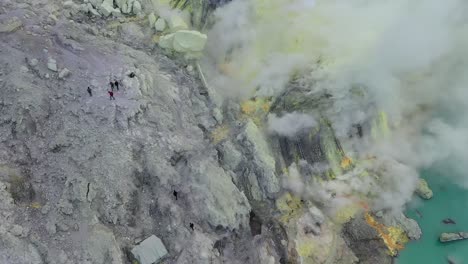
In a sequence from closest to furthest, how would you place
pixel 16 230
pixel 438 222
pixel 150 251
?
pixel 16 230 < pixel 150 251 < pixel 438 222

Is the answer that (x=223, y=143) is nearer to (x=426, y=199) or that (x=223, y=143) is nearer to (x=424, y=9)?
(x=426, y=199)

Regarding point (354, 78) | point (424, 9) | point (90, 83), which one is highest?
point (424, 9)

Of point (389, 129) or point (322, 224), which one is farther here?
point (389, 129)

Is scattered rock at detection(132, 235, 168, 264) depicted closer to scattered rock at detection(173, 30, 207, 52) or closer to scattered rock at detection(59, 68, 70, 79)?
scattered rock at detection(59, 68, 70, 79)

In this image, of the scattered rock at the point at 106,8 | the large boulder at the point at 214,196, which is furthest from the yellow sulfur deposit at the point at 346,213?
the scattered rock at the point at 106,8

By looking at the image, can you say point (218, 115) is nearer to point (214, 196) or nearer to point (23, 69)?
point (214, 196)

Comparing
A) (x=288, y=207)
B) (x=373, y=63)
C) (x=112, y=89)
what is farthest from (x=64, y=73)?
(x=373, y=63)

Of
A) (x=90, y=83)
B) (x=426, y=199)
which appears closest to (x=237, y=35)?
(x=90, y=83)
